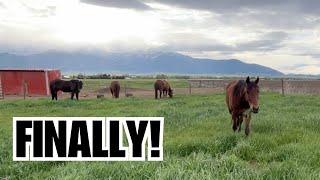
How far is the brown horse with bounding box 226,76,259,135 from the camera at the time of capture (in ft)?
37.8

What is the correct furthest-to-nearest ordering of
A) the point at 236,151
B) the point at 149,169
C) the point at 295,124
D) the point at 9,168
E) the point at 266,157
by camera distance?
the point at 295,124
the point at 236,151
the point at 266,157
the point at 9,168
the point at 149,169

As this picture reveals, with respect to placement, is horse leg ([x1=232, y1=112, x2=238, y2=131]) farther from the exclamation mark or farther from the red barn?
the red barn

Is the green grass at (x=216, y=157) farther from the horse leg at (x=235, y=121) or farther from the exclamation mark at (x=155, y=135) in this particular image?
the exclamation mark at (x=155, y=135)

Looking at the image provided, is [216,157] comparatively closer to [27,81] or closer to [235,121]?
[235,121]

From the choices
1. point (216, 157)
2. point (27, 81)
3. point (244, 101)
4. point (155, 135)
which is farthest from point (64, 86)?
point (155, 135)

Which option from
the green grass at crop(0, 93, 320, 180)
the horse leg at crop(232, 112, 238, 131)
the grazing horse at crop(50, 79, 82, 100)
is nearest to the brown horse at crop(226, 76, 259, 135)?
the horse leg at crop(232, 112, 238, 131)

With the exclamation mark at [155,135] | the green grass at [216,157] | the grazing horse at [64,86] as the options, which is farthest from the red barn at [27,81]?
the exclamation mark at [155,135]

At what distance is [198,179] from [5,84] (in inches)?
1686

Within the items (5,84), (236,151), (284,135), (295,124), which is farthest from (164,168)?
(5,84)

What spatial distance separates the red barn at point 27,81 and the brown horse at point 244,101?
117 ft

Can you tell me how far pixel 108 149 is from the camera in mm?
6570

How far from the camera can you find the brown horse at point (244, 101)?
37.8 ft

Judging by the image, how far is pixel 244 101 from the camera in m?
12.5

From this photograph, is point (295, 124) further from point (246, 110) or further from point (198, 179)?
point (198, 179)
